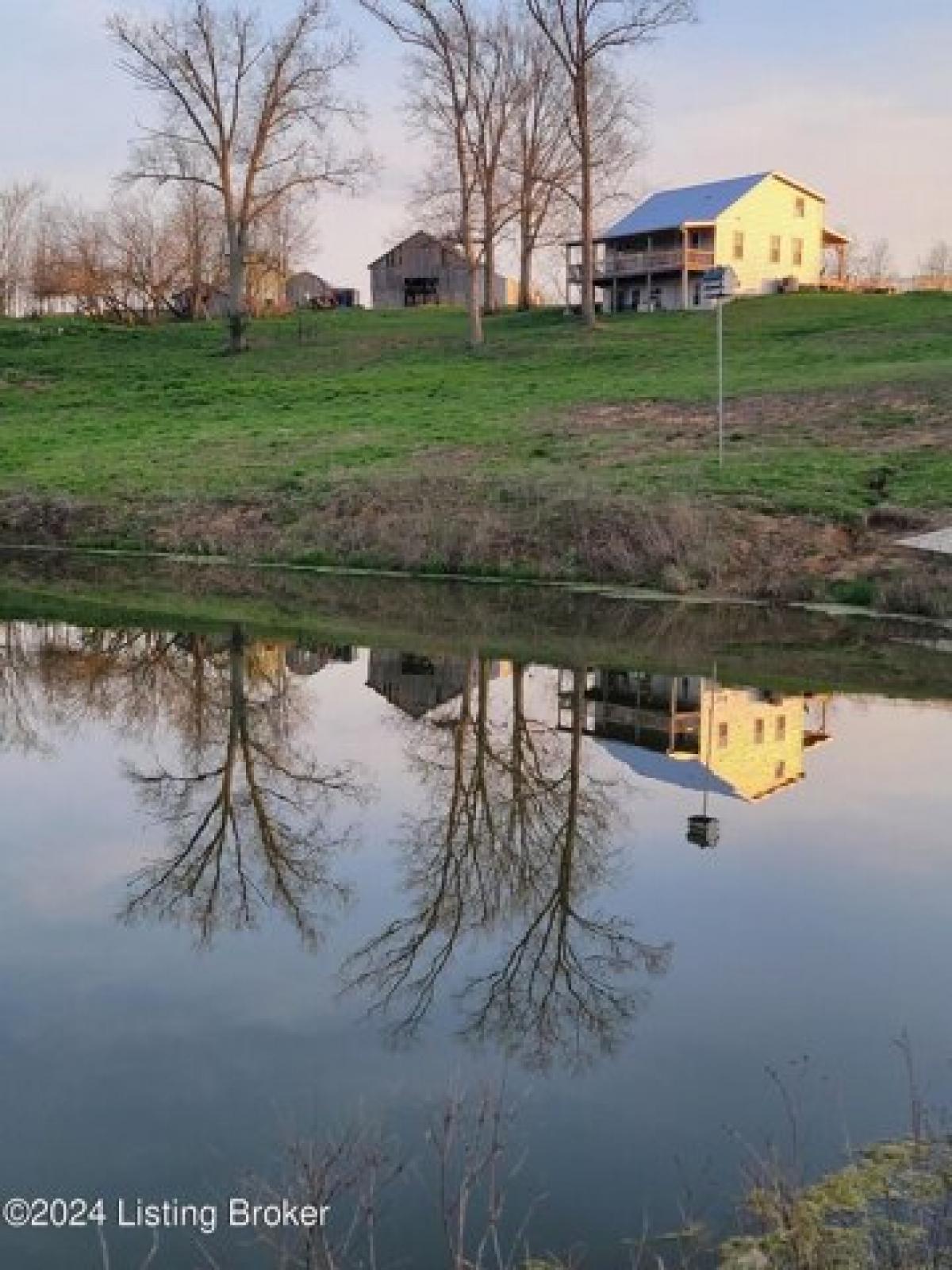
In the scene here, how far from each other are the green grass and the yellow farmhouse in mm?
8143

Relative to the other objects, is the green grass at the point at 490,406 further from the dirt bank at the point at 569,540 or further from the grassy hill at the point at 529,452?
the dirt bank at the point at 569,540

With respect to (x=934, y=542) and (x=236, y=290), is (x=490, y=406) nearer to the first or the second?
(x=934, y=542)

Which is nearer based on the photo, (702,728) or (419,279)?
(702,728)

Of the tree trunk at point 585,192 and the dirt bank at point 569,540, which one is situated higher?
the tree trunk at point 585,192

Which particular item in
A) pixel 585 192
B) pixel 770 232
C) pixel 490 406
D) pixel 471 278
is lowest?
pixel 490 406

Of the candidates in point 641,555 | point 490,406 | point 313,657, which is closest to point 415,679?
point 313,657

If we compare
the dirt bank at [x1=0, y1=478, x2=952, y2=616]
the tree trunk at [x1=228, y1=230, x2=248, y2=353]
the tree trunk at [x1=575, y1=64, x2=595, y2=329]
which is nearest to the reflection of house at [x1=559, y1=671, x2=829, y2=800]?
the dirt bank at [x1=0, y1=478, x2=952, y2=616]

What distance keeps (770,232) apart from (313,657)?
57.5 metres

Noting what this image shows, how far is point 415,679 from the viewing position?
1711cm

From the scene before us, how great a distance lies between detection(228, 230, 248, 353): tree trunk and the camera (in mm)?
54531

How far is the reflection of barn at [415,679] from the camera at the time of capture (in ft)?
51.8

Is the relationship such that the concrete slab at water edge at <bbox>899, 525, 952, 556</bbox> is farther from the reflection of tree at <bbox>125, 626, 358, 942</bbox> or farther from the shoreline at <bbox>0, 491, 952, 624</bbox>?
the reflection of tree at <bbox>125, 626, 358, 942</bbox>

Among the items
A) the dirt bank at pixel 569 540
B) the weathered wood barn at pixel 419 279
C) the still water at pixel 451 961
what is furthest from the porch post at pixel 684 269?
the still water at pixel 451 961

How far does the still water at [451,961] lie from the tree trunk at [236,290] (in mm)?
42528
